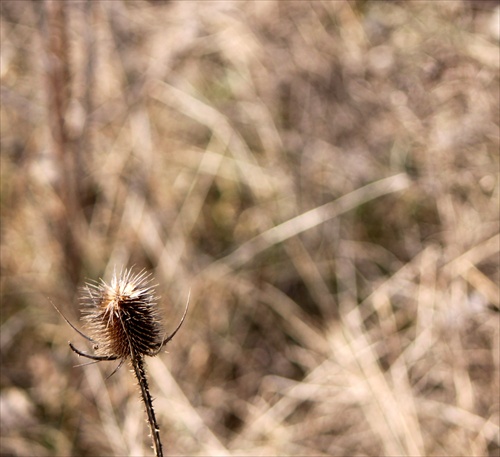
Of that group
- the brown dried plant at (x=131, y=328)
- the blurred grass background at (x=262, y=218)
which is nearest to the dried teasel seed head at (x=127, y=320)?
the brown dried plant at (x=131, y=328)

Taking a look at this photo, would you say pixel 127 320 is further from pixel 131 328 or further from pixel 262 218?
pixel 262 218

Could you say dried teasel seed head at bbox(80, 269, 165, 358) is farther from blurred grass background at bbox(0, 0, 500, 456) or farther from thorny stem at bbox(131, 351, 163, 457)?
blurred grass background at bbox(0, 0, 500, 456)

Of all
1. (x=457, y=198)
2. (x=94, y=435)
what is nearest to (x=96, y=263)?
(x=94, y=435)

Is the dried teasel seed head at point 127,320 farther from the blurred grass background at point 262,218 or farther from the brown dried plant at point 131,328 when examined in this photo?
the blurred grass background at point 262,218

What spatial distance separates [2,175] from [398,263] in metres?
2.14

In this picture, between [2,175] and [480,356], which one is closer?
[480,356]

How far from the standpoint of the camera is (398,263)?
136 inches

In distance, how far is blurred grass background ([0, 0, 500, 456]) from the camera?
3.00m

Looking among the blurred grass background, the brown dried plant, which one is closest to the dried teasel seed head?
the brown dried plant

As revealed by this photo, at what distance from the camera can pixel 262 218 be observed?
358 cm

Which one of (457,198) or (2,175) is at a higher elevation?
(2,175)

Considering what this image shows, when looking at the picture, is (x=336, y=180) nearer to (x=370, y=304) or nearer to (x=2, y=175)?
(x=370, y=304)

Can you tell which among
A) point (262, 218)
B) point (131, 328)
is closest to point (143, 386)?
point (131, 328)

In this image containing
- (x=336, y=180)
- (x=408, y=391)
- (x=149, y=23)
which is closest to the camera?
(x=408, y=391)
